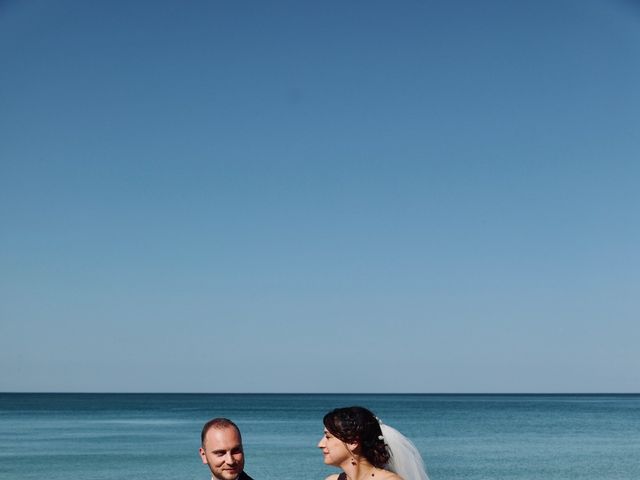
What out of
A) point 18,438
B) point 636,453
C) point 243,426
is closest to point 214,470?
point 636,453

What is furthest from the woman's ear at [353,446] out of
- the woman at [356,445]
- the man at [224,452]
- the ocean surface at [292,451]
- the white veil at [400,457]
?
the ocean surface at [292,451]

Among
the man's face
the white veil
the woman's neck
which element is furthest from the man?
the white veil

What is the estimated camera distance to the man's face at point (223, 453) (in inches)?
165

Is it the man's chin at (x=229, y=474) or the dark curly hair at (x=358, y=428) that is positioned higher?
the dark curly hair at (x=358, y=428)

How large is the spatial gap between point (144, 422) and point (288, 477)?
42.5m

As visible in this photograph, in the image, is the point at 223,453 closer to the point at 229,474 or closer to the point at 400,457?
the point at 229,474

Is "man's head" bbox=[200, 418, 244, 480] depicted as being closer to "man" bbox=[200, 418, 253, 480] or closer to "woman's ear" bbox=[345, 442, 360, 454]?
"man" bbox=[200, 418, 253, 480]

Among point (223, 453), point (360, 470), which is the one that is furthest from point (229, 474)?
point (360, 470)

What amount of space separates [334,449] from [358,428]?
0.60ft

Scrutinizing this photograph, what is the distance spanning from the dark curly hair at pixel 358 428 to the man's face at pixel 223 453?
1204mm

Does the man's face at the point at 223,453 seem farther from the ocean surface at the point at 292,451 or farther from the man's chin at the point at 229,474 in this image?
the ocean surface at the point at 292,451

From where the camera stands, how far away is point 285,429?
64.5 meters

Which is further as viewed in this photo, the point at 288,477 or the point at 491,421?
the point at 491,421

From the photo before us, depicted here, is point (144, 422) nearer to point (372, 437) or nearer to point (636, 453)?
point (636, 453)
